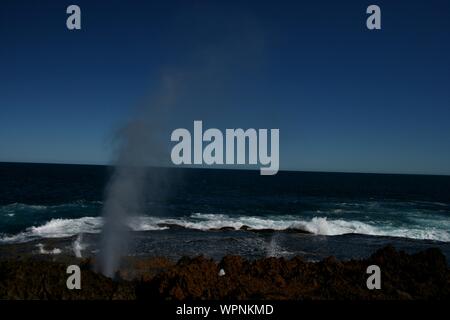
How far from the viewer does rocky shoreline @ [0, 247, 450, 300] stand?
8727mm

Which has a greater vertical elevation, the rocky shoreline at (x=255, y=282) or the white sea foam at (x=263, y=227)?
the rocky shoreline at (x=255, y=282)

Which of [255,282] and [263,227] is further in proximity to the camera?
[263,227]

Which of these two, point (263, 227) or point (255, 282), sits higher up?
point (255, 282)

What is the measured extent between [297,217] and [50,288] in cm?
3417

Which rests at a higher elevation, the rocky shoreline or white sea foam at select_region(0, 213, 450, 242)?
the rocky shoreline

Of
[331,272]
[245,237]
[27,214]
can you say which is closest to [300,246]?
[245,237]

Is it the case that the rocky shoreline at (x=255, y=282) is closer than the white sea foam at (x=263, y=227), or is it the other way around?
the rocky shoreline at (x=255, y=282)

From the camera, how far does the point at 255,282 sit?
9.80 metres

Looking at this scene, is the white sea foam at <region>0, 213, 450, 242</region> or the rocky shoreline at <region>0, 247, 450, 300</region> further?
the white sea foam at <region>0, 213, 450, 242</region>

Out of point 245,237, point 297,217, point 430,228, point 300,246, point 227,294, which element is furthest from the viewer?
point 297,217

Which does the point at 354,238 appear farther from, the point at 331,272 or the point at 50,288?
the point at 50,288

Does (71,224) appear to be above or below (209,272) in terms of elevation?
below

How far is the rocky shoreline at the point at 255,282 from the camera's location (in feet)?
28.6
